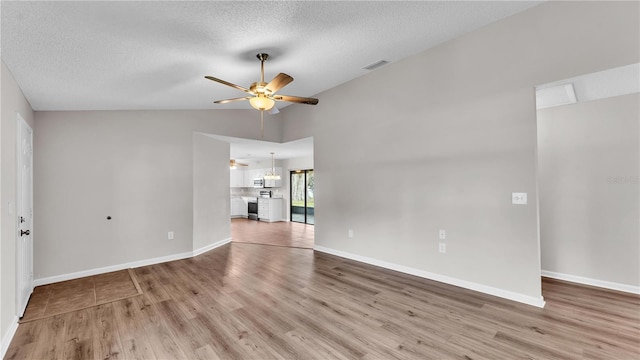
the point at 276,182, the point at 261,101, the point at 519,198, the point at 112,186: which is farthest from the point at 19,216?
the point at 276,182

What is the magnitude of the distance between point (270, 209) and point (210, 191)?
161 inches

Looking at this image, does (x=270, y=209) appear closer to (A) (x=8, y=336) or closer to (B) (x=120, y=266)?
(B) (x=120, y=266)

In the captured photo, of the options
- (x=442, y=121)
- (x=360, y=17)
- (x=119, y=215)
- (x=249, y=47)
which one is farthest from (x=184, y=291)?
(x=442, y=121)

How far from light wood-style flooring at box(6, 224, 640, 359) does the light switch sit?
3.52 ft

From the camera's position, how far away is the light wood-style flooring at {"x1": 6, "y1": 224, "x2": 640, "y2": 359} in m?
2.14

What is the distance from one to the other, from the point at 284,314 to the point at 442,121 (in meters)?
2.99

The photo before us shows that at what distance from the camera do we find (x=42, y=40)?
219 centimetres

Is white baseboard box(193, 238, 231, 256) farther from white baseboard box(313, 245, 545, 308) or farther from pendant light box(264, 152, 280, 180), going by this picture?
pendant light box(264, 152, 280, 180)

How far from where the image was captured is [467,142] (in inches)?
132

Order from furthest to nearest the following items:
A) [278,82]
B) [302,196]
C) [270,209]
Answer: [270,209]
[302,196]
[278,82]

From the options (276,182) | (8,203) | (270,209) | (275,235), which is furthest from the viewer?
(276,182)

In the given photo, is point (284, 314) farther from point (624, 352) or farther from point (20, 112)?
point (20, 112)

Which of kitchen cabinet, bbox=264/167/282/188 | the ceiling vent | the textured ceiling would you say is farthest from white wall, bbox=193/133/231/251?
kitchen cabinet, bbox=264/167/282/188

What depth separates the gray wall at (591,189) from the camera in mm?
3195
